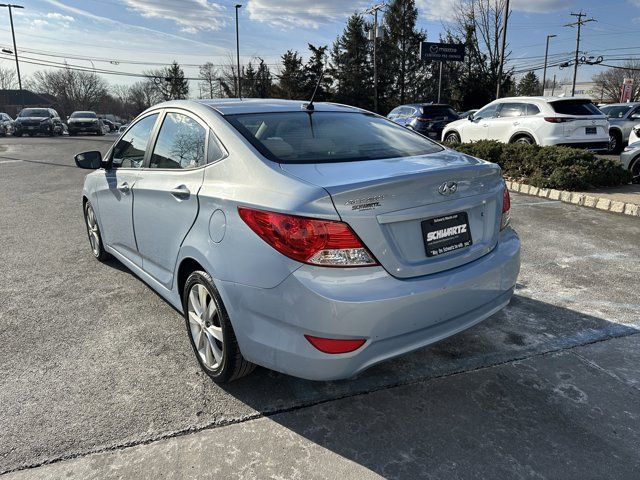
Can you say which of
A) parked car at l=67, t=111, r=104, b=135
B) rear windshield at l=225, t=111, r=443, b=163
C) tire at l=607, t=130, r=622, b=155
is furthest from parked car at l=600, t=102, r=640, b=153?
parked car at l=67, t=111, r=104, b=135

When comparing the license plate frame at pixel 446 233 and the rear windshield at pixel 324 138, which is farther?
the rear windshield at pixel 324 138

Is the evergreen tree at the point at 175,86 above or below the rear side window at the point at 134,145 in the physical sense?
above

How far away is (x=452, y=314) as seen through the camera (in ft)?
8.14

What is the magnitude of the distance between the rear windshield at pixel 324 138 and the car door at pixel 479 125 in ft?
31.1

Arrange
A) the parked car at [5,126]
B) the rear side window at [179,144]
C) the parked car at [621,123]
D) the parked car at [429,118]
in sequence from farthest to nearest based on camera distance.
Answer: the parked car at [5,126], the parked car at [429,118], the parked car at [621,123], the rear side window at [179,144]

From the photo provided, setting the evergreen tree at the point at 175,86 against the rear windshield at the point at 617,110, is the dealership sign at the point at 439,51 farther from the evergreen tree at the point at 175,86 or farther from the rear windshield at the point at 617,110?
the evergreen tree at the point at 175,86

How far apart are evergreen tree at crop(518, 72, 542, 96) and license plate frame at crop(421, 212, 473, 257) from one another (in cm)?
8259

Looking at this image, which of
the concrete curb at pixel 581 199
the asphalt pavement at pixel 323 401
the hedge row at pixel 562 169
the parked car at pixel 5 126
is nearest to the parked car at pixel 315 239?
the asphalt pavement at pixel 323 401

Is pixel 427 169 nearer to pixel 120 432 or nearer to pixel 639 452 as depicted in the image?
pixel 639 452

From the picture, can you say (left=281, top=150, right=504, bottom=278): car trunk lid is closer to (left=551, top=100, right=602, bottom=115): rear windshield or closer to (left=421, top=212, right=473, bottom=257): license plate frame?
(left=421, top=212, right=473, bottom=257): license plate frame

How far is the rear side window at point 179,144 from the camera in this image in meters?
2.98

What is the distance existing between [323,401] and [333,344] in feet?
2.28

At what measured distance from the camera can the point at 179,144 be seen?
3.21 m

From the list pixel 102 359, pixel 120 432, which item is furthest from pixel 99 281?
pixel 120 432
